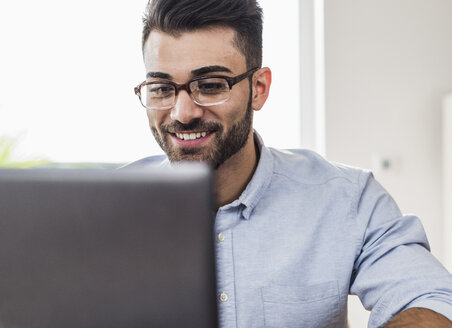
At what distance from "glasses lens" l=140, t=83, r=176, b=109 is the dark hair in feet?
0.41

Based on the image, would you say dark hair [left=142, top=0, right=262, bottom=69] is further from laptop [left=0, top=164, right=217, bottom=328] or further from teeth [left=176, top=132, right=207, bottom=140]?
laptop [left=0, top=164, right=217, bottom=328]

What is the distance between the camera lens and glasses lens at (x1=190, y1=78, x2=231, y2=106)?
0.97 meters

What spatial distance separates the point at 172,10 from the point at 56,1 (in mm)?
1502

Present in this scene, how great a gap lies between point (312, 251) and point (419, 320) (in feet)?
1.03

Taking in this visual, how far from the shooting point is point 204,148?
3.29ft

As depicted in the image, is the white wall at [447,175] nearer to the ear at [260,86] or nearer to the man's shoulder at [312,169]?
the man's shoulder at [312,169]

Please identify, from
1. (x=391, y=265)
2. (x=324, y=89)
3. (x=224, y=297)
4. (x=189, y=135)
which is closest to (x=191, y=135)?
(x=189, y=135)

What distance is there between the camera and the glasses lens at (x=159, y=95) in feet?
3.25

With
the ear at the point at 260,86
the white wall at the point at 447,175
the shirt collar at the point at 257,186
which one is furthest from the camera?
the white wall at the point at 447,175

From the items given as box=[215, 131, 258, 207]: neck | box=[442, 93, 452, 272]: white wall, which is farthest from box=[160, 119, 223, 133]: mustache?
box=[442, 93, 452, 272]: white wall

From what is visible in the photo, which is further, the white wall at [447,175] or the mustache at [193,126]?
the white wall at [447,175]

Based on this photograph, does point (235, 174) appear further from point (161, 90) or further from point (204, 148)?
point (161, 90)

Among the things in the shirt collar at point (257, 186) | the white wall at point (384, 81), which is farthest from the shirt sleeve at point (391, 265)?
the white wall at point (384, 81)

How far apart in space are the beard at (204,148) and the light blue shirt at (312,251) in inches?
4.2
